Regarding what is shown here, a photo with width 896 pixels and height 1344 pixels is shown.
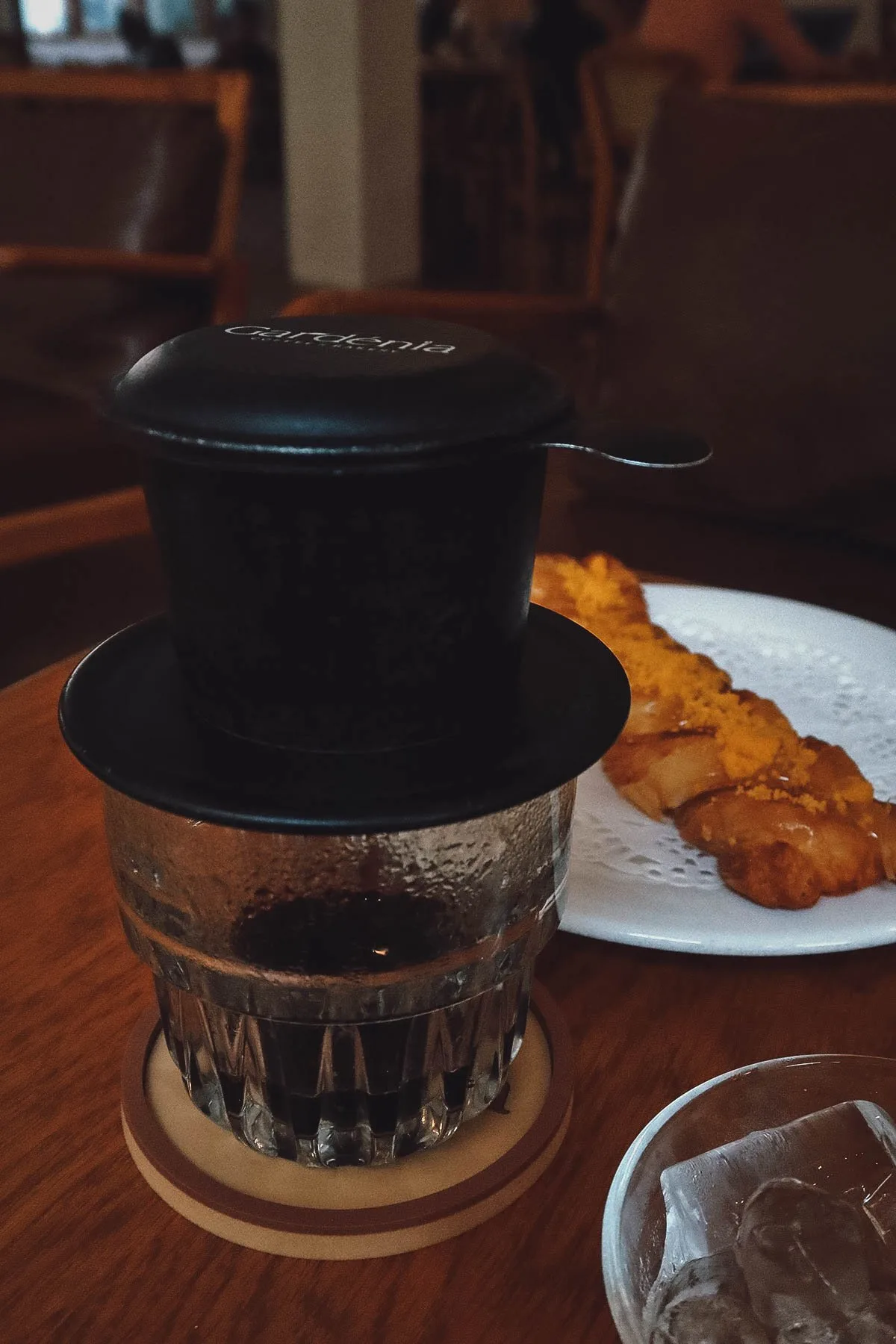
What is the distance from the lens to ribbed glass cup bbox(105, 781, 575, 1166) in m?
0.47

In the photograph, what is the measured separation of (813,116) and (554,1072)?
55.1 inches

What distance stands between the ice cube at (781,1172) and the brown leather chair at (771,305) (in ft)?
3.31

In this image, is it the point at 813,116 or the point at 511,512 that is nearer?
the point at 511,512

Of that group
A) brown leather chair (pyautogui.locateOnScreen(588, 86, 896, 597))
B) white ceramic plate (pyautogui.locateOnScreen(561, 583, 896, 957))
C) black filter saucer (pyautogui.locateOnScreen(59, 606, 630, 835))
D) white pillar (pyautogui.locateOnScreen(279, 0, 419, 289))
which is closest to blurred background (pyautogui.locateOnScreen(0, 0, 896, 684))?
brown leather chair (pyautogui.locateOnScreen(588, 86, 896, 597))

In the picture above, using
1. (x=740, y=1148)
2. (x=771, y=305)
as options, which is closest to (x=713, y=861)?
(x=740, y=1148)

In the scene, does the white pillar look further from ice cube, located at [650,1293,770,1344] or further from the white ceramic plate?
ice cube, located at [650,1293,770,1344]

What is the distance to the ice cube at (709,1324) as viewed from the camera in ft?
1.38

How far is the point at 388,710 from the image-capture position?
44 cm

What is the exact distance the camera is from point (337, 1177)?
0.53 metres

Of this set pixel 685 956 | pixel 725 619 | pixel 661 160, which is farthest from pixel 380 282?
pixel 685 956

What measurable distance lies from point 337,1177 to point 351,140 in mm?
5479

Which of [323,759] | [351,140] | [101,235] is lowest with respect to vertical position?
[351,140]

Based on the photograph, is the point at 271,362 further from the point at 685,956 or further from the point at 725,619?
the point at 725,619

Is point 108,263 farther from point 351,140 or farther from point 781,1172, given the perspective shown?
point 351,140
